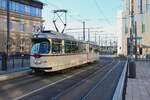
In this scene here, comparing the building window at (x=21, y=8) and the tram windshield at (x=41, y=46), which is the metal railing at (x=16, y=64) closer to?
the tram windshield at (x=41, y=46)

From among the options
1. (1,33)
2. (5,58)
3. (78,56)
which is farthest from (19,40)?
Result: (5,58)

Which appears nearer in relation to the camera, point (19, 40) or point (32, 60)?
point (32, 60)

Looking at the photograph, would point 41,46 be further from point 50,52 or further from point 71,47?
point 71,47

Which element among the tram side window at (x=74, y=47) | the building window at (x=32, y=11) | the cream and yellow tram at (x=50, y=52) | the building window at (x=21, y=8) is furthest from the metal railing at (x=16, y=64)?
the building window at (x=32, y=11)

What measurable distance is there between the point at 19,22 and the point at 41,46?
5882 cm

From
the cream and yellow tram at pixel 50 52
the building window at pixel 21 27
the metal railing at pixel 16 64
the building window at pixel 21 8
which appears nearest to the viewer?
the cream and yellow tram at pixel 50 52

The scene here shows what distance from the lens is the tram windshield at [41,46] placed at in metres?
25.5

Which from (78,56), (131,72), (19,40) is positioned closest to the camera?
(131,72)

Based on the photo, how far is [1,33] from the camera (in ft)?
247

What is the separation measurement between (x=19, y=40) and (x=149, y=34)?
37199 millimetres

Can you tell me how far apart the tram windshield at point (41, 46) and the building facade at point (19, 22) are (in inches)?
1939

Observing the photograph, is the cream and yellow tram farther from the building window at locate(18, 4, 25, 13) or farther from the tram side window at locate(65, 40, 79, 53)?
the building window at locate(18, 4, 25, 13)

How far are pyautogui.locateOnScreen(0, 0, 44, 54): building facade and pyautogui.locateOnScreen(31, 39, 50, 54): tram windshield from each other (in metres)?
49.3

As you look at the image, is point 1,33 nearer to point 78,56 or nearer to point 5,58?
point 78,56
